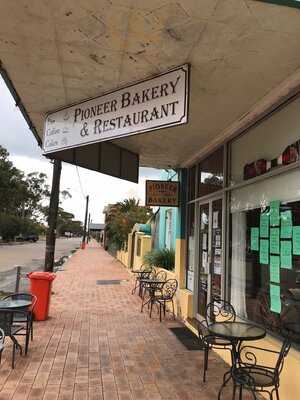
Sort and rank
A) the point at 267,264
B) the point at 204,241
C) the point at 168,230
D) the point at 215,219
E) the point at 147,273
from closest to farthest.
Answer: the point at 267,264 → the point at 215,219 → the point at 204,241 → the point at 147,273 → the point at 168,230

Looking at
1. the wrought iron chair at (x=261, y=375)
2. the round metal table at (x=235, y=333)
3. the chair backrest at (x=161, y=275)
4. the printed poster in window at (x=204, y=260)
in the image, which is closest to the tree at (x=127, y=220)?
the chair backrest at (x=161, y=275)

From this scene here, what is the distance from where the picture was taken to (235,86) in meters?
4.66

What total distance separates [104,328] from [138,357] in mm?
1862

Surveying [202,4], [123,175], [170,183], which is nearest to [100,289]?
[170,183]

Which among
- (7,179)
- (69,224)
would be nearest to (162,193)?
(7,179)

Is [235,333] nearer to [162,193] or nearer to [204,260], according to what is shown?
[204,260]

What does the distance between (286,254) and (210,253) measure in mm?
2790

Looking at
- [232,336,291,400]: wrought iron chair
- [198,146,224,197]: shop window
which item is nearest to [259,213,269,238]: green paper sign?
[232,336,291,400]: wrought iron chair

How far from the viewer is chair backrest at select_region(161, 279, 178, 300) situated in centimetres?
884

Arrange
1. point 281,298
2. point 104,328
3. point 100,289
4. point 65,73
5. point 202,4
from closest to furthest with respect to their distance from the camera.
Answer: point 202,4, point 65,73, point 281,298, point 104,328, point 100,289

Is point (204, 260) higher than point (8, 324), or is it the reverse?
point (204, 260)

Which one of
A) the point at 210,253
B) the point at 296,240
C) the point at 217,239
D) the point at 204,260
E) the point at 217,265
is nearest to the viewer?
the point at 296,240

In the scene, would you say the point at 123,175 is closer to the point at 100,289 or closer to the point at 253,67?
the point at 253,67

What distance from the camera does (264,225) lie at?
520cm
